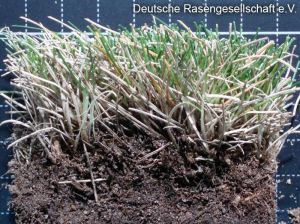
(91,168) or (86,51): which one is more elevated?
(86,51)

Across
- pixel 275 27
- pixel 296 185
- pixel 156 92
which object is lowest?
pixel 296 185

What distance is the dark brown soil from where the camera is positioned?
99cm

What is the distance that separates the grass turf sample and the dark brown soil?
0.03m

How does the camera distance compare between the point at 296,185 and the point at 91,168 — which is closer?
the point at 91,168

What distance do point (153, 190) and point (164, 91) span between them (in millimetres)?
186

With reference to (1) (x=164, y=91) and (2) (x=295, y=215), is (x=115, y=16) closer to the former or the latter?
(1) (x=164, y=91)

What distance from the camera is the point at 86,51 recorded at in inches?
41.0

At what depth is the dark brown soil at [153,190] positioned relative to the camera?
0.99m

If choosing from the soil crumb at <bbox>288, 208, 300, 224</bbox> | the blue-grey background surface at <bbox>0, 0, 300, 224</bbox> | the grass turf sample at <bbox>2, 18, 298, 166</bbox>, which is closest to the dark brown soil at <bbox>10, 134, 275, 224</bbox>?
the grass turf sample at <bbox>2, 18, 298, 166</bbox>

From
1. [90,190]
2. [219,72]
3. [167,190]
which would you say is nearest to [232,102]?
[219,72]

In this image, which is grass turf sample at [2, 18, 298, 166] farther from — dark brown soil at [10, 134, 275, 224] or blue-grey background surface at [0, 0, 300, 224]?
blue-grey background surface at [0, 0, 300, 224]

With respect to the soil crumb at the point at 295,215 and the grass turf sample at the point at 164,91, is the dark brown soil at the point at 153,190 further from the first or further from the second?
the soil crumb at the point at 295,215

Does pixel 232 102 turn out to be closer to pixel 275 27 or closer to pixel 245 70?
pixel 245 70

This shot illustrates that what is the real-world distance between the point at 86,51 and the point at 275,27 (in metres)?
0.48
